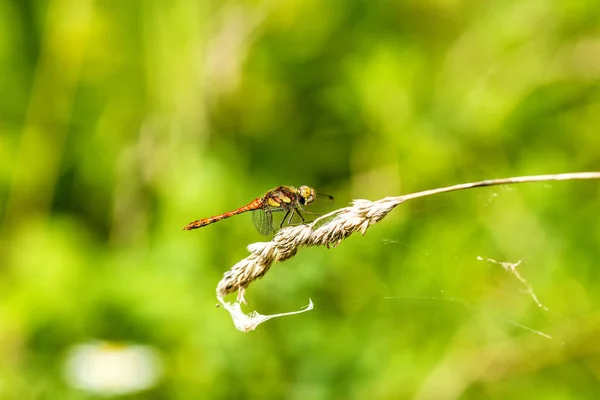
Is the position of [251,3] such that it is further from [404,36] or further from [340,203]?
[340,203]

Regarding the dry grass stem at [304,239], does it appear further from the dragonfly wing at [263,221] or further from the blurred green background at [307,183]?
the blurred green background at [307,183]

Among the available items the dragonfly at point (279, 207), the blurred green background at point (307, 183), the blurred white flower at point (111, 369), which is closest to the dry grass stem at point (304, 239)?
the dragonfly at point (279, 207)

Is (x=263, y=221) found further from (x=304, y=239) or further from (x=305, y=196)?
(x=304, y=239)

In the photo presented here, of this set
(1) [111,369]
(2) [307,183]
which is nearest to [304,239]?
(1) [111,369]

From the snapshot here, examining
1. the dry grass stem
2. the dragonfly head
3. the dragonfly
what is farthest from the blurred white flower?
the dry grass stem

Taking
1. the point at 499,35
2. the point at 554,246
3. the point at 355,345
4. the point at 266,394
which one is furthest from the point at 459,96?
the point at 266,394
